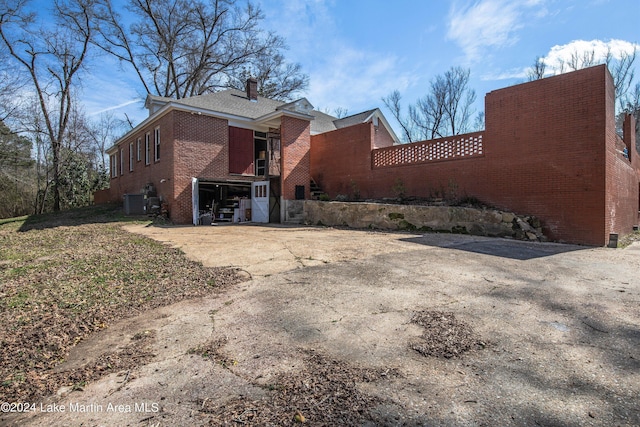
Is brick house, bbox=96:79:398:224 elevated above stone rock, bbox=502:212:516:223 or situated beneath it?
elevated above

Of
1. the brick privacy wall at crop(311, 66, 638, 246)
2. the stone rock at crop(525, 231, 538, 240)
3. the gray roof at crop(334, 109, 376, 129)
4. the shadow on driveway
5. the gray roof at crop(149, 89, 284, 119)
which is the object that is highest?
the gray roof at crop(334, 109, 376, 129)

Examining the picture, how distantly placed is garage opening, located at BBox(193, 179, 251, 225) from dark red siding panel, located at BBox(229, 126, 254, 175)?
3.02 ft

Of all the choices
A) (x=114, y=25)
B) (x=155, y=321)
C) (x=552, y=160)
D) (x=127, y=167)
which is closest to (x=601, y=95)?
(x=552, y=160)

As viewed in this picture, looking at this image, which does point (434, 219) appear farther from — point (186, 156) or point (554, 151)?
point (186, 156)

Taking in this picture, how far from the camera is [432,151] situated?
10.9 m

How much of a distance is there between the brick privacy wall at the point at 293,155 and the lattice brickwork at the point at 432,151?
3.06 m

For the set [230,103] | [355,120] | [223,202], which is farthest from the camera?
[355,120]

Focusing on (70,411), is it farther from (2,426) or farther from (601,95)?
(601,95)

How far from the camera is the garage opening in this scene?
13.2 metres

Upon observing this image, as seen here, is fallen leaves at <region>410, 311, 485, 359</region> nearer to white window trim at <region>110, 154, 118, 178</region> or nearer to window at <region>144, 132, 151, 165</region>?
window at <region>144, 132, 151, 165</region>

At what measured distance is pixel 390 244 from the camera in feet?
23.4

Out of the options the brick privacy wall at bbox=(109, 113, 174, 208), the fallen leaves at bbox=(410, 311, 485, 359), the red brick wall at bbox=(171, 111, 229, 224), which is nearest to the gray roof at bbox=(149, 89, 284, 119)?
the red brick wall at bbox=(171, 111, 229, 224)

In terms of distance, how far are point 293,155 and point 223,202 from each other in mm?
4711

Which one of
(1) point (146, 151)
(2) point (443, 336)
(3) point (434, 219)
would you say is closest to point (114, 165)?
(1) point (146, 151)
